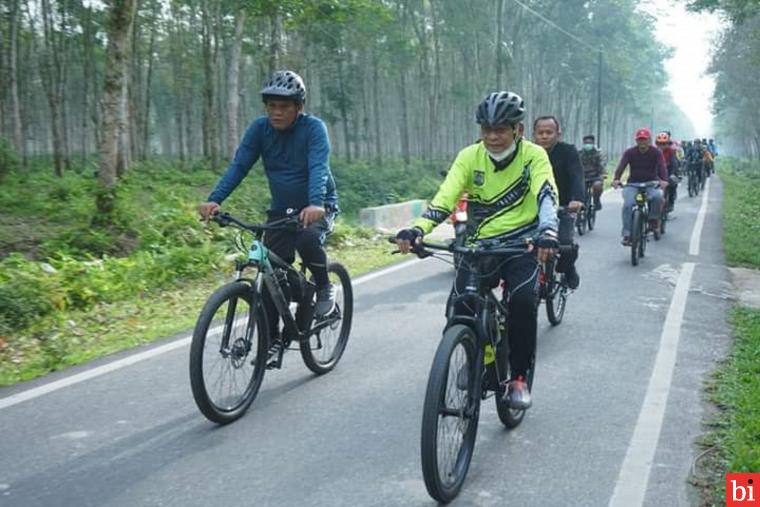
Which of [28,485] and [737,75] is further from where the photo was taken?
[737,75]

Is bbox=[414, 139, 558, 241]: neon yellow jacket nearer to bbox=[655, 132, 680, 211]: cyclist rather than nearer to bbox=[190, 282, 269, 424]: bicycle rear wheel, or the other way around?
bbox=[190, 282, 269, 424]: bicycle rear wheel

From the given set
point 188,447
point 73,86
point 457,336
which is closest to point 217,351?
point 188,447

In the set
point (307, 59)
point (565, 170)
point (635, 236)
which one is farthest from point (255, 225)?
point (307, 59)

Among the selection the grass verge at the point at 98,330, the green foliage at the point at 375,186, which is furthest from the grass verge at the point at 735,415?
the green foliage at the point at 375,186

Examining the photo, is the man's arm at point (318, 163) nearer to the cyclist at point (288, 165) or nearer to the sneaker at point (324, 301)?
the cyclist at point (288, 165)

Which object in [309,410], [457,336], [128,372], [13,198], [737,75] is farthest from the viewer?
[737,75]

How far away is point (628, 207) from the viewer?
11945mm

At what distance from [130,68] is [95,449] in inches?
1015

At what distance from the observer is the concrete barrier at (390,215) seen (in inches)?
618

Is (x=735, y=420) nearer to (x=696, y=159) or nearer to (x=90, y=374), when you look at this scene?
(x=90, y=374)

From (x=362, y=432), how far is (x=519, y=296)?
52.4 inches

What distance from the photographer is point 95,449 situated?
4.32 metres

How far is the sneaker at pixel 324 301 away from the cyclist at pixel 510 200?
148 centimetres

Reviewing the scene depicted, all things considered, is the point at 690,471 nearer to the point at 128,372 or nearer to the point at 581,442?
the point at 581,442
